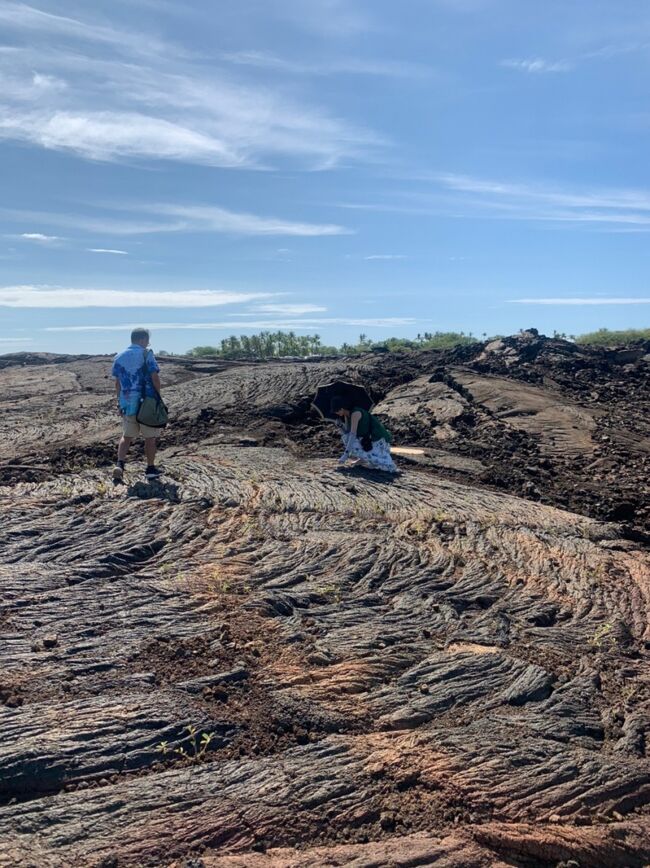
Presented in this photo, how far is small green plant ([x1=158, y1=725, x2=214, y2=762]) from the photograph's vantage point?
4.31m

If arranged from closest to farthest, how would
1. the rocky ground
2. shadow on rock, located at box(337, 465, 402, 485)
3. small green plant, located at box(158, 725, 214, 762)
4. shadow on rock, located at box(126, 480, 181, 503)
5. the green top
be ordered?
the rocky ground < small green plant, located at box(158, 725, 214, 762) < shadow on rock, located at box(126, 480, 181, 503) < shadow on rock, located at box(337, 465, 402, 485) < the green top

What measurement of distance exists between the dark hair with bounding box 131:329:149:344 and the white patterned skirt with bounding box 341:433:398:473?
10.9 feet

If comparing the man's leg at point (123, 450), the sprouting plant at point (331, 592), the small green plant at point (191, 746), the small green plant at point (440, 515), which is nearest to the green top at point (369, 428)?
the small green plant at point (440, 515)

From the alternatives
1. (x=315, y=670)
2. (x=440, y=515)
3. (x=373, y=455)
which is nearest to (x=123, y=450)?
(x=373, y=455)

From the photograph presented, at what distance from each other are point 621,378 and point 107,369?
55.5 feet

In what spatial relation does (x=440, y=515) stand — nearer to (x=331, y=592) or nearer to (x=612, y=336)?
(x=331, y=592)

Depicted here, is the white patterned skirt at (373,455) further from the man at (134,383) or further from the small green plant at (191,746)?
the small green plant at (191,746)

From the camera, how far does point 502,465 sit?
43.2 ft

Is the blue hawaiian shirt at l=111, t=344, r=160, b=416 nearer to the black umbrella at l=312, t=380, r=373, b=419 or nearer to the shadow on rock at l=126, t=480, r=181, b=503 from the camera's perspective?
the shadow on rock at l=126, t=480, r=181, b=503

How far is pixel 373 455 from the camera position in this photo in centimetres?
1110

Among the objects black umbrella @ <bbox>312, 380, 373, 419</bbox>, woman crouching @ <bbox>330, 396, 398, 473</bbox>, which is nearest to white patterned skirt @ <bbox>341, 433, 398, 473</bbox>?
woman crouching @ <bbox>330, 396, 398, 473</bbox>

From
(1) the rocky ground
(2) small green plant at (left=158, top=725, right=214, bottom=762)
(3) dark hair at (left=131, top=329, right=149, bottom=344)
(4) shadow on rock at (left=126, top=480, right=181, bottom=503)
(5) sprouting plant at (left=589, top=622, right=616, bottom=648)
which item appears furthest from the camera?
(3) dark hair at (left=131, top=329, right=149, bottom=344)

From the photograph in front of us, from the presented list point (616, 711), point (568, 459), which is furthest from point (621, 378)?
point (616, 711)

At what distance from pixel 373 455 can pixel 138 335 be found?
378 cm
